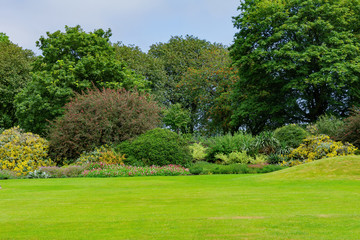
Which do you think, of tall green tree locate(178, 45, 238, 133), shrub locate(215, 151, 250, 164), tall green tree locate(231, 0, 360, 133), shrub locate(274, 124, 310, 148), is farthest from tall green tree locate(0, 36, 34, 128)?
shrub locate(274, 124, 310, 148)

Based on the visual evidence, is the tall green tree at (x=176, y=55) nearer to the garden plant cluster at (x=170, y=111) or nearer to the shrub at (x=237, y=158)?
the garden plant cluster at (x=170, y=111)

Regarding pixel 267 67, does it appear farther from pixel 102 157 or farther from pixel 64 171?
pixel 64 171

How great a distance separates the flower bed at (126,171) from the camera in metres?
17.5

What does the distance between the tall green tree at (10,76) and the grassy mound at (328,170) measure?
1292 inches

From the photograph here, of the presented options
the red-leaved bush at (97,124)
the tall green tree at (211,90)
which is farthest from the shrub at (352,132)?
the tall green tree at (211,90)

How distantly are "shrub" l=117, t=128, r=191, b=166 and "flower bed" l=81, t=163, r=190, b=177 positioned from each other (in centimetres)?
95

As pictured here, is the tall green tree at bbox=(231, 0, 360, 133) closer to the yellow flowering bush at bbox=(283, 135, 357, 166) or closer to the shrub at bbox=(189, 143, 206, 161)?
the yellow flowering bush at bbox=(283, 135, 357, 166)

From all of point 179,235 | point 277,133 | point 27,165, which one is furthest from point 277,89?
point 179,235

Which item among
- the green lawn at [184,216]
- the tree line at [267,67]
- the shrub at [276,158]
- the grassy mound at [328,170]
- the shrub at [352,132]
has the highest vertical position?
the tree line at [267,67]

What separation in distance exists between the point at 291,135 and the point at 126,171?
33.8 ft

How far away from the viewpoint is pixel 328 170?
1424cm

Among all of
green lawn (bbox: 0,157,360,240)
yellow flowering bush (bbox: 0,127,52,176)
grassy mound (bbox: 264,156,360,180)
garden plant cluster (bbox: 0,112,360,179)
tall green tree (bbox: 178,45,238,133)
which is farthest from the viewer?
tall green tree (bbox: 178,45,238,133)

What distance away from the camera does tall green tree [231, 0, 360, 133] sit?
26.5 m

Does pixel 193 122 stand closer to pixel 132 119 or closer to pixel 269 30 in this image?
pixel 269 30
